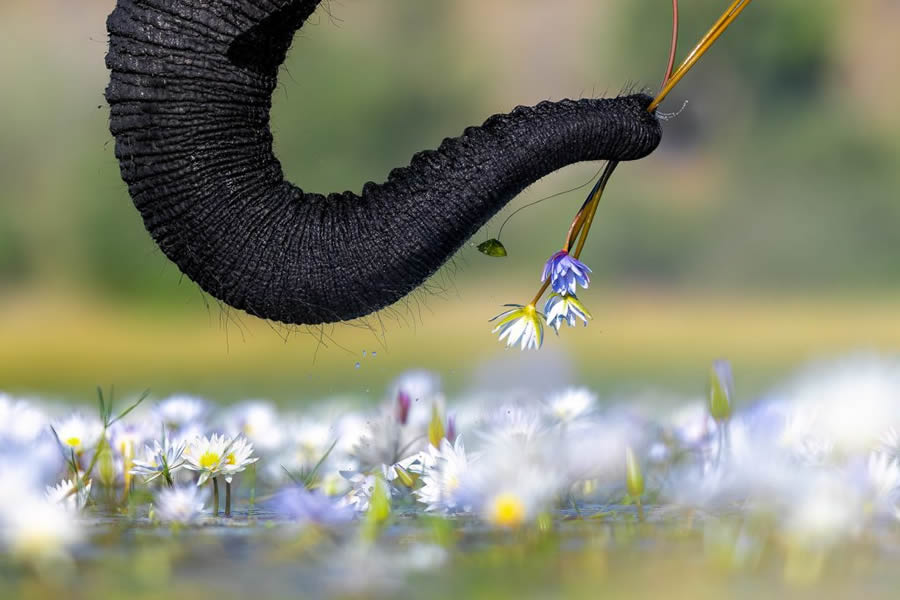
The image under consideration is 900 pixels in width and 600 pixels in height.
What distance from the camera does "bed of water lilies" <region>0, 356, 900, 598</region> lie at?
123 centimetres

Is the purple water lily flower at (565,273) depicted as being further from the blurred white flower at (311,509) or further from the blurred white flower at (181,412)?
the blurred white flower at (181,412)

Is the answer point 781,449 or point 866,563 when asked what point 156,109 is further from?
point 866,563

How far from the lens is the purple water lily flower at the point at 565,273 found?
171 centimetres

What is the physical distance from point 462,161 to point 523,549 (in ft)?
2.18

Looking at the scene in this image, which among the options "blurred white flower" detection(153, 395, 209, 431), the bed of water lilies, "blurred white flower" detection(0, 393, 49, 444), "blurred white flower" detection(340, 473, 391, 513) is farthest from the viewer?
"blurred white flower" detection(153, 395, 209, 431)

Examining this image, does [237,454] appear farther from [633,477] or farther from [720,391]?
[720,391]

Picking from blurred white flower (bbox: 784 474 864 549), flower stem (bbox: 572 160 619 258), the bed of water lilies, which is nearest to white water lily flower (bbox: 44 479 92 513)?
the bed of water lilies

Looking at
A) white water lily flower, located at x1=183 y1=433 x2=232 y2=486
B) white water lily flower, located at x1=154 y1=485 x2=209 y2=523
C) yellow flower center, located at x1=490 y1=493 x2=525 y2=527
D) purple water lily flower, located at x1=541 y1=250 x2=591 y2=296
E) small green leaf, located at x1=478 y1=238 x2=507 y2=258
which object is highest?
small green leaf, located at x1=478 y1=238 x2=507 y2=258

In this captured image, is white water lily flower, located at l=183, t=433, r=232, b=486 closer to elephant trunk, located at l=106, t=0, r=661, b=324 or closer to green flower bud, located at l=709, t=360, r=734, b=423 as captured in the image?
elephant trunk, located at l=106, t=0, r=661, b=324

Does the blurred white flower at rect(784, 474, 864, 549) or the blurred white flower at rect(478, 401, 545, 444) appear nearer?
the blurred white flower at rect(784, 474, 864, 549)

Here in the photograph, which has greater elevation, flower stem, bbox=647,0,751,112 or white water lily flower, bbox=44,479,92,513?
flower stem, bbox=647,0,751,112

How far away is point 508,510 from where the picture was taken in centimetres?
141

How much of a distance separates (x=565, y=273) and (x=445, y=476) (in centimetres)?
34

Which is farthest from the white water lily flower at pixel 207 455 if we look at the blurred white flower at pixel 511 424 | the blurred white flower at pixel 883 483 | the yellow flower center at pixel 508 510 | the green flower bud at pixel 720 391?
the blurred white flower at pixel 883 483
